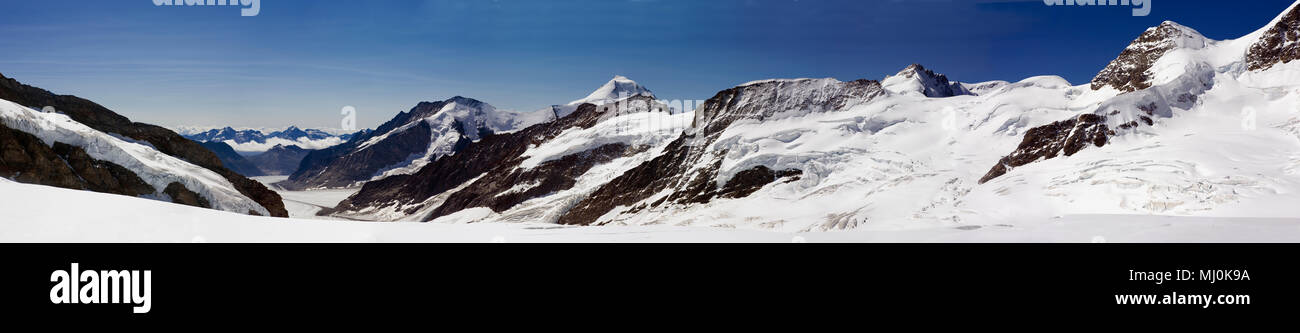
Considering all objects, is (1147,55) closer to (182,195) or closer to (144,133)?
(182,195)

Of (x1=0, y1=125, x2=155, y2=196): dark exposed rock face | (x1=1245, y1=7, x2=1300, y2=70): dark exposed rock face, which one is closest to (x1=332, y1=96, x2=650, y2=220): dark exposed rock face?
(x1=0, y1=125, x2=155, y2=196): dark exposed rock face

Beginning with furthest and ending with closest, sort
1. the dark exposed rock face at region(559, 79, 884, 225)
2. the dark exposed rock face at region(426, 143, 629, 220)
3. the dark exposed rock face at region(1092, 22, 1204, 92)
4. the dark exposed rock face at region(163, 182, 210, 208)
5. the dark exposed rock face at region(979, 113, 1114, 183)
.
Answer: the dark exposed rock face at region(426, 143, 629, 220) < the dark exposed rock face at region(1092, 22, 1204, 92) < the dark exposed rock face at region(559, 79, 884, 225) < the dark exposed rock face at region(979, 113, 1114, 183) < the dark exposed rock face at region(163, 182, 210, 208)

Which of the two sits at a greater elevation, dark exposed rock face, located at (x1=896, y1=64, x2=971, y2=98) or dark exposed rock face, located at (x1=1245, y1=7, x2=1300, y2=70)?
dark exposed rock face, located at (x1=896, y1=64, x2=971, y2=98)

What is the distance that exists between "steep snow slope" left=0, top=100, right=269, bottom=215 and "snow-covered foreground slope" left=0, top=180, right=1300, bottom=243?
37.7 m

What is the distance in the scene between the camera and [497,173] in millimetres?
141625

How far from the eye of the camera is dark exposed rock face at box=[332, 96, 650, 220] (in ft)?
408

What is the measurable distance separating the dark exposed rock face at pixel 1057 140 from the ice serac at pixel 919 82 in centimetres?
7198

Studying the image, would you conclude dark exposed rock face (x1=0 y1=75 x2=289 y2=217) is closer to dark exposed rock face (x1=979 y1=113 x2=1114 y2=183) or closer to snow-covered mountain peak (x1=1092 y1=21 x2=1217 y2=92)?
dark exposed rock face (x1=979 y1=113 x2=1114 y2=183)

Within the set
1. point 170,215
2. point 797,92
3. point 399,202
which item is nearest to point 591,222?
point 797,92

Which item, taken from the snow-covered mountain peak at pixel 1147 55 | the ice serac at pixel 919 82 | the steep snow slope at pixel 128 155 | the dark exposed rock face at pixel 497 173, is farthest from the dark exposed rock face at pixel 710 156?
the steep snow slope at pixel 128 155

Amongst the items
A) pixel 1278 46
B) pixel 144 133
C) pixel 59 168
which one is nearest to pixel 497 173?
pixel 144 133

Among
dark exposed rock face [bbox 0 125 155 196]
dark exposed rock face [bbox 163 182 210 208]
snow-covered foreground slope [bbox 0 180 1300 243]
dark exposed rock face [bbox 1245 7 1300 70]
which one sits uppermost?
dark exposed rock face [bbox 1245 7 1300 70]
